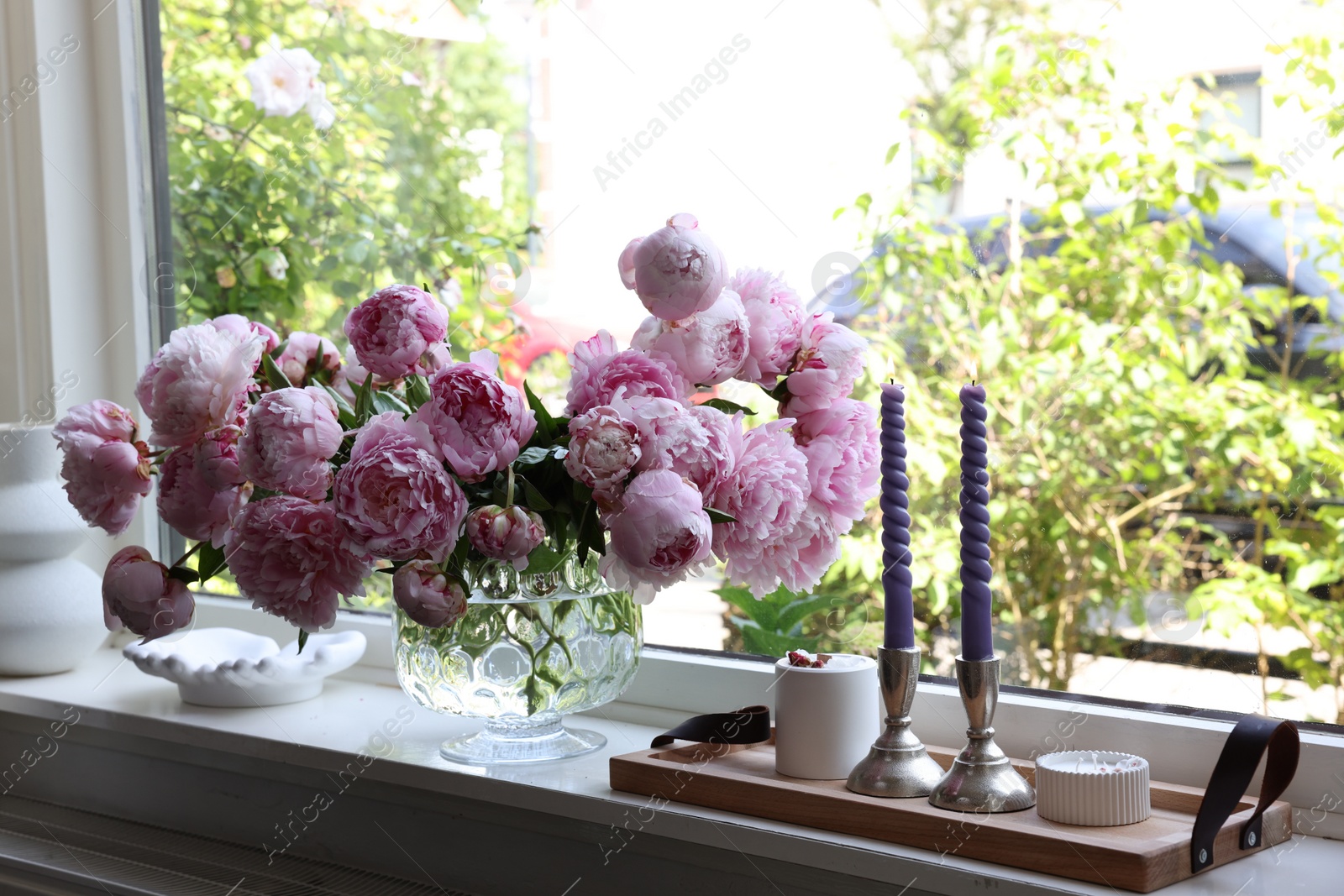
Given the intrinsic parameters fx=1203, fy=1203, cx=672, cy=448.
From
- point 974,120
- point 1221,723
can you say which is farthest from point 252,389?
point 1221,723

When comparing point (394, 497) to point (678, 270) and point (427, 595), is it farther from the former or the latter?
point (678, 270)

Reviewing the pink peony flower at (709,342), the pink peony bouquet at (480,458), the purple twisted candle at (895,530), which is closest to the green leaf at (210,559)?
the pink peony bouquet at (480,458)

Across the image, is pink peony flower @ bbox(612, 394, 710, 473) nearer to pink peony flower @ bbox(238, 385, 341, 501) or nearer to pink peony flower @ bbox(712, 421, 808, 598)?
pink peony flower @ bbox(712, 421, 808, 598)

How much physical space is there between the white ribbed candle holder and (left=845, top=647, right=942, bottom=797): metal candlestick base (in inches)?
3.4

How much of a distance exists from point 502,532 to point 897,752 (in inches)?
13.4

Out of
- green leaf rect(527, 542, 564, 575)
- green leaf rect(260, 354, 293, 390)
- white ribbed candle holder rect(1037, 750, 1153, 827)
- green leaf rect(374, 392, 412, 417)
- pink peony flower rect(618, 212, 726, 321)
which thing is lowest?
white ribbed candle holder rect(1037, 750, 1153, 827)

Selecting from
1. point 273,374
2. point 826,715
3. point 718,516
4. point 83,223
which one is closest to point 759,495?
point 718,516

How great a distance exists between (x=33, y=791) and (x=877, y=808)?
103 cm

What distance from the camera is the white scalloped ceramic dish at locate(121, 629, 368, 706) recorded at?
1.23 meters

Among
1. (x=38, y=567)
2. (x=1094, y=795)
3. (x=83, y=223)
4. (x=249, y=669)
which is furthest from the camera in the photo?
(x=83, y=223)

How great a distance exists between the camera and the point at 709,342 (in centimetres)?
78

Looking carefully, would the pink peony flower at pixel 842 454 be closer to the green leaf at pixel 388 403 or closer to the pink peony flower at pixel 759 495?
the pink peony flower at pixel 759 495

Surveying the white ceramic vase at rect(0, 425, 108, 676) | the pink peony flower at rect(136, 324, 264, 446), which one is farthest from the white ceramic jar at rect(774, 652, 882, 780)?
the white ceramic vase at rect(0, 425, 108, 676)

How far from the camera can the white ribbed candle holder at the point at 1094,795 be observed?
78 cm
